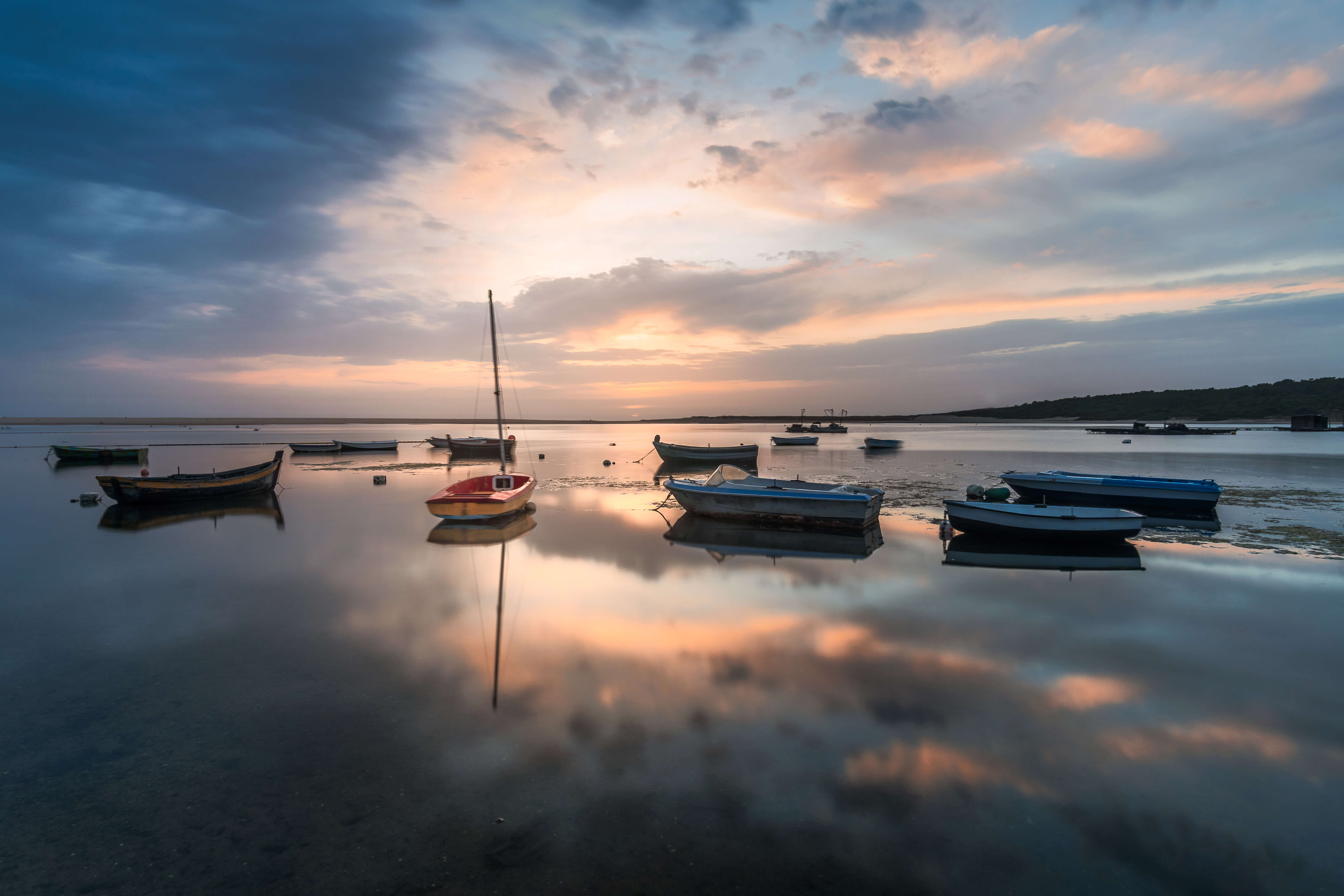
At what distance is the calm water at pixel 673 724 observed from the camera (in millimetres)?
4891

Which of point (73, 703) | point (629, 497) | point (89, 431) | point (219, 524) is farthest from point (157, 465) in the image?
point (89, 431)

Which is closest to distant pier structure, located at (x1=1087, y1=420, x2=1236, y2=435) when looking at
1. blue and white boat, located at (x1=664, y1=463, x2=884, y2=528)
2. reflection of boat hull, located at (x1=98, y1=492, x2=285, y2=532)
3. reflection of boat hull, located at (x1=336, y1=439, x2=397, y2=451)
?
blue and white boat, located at (x1=664, y1=463, x2=884, y2=528)

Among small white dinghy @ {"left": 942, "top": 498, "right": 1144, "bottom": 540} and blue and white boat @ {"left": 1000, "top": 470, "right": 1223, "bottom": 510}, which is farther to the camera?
blue and white boat @ {"left": 1000, "top": 470, "right": 1223, "bottom": 510}

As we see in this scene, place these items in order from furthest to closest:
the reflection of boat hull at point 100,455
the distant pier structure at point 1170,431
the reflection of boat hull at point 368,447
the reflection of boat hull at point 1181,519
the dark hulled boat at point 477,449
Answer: the distant pier structure at point 1170,431 → the reflection of boat hull at point 368,447 → the dark hulled boat at point 477,449 → the reflection of boat hull at point 100,455 → the reflection of boat hull at point 1181,519

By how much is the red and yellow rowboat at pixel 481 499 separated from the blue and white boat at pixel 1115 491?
18.2 m

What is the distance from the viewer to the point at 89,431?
478 ft

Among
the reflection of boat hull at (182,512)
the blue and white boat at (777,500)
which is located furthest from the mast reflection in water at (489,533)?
the reflection of boat hull at (182,512)

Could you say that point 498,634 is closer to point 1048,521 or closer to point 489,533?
point 489,533

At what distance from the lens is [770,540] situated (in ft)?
62.0

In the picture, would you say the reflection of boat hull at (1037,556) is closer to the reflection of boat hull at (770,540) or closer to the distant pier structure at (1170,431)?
the reflection of boat hull at (770,540)

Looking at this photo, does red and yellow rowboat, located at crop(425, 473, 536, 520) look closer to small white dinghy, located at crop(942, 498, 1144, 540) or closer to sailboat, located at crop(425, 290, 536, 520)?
sailboat, located at crop(425, 290, 536, 520)

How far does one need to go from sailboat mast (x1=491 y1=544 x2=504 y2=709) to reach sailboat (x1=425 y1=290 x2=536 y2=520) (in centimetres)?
509

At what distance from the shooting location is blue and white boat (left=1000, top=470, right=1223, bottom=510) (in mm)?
22219

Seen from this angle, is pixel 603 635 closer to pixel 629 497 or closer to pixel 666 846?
pixel 666 846
